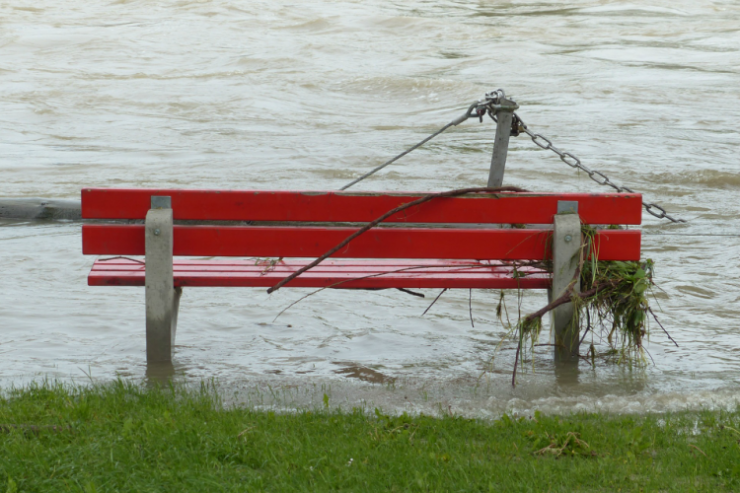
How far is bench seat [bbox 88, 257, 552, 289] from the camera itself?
5.28 meters

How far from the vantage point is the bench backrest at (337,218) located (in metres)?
4.95

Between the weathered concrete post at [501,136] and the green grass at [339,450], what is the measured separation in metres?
2.48

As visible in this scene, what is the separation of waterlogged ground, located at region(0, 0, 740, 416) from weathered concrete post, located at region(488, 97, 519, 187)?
108 cm

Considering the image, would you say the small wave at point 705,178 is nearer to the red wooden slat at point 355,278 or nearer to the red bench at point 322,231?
the red wooden slat at point 355,278

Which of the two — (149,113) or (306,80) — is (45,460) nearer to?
(149,113)

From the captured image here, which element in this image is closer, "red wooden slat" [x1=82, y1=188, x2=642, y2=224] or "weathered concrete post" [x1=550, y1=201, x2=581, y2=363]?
"red wooden slat" [x1=82, y1=188, x2=642, y2=224]

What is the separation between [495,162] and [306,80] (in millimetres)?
23238

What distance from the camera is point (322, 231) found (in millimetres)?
5074

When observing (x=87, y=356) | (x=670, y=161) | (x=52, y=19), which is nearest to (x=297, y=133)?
(x=670, y=161)

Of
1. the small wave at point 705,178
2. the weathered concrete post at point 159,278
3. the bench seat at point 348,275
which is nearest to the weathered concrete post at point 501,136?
the bench seat at point 348,275

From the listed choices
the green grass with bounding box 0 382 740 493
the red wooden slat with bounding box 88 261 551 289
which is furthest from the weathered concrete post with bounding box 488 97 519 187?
the green grass with bounding box 0 382 740 493

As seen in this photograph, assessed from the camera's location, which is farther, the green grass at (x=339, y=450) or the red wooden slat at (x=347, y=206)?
the red wooden slat at (x=347, y=206)

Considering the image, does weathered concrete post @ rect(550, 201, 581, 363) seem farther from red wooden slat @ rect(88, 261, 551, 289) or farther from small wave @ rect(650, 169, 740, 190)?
small wave @ rect(650, 169, 740, 190)

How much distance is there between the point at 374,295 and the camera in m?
7.68
